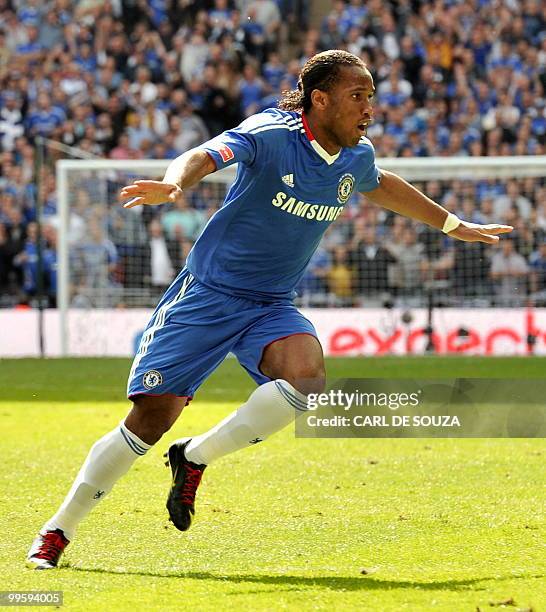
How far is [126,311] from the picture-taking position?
18.1 meters

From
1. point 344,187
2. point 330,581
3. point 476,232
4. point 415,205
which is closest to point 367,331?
point 476,232

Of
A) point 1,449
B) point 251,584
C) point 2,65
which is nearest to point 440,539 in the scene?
point 251,584

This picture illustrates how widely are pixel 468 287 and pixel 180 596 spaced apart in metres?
13.6

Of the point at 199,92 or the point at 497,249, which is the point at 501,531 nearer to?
the point at 497,249

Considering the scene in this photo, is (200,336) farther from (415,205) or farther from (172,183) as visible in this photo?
(415,205)

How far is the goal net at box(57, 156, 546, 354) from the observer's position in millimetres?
18062

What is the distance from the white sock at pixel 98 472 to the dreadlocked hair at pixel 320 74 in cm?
183

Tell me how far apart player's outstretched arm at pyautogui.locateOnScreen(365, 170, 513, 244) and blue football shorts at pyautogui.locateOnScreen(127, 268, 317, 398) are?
0.94 metres

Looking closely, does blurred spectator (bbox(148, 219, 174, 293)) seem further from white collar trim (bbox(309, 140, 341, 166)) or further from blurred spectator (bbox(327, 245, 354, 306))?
white collar trim (bbox(309, 140, 341, 166))

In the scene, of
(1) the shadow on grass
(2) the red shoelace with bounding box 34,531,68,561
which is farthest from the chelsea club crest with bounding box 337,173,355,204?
(2) the red shoelace with bounding box 34,531,68,561

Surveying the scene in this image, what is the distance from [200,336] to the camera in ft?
19.3

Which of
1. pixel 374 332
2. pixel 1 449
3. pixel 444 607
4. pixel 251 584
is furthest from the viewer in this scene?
pixel 374 332

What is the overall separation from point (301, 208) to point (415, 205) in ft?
3.10

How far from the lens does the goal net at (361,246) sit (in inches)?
711
